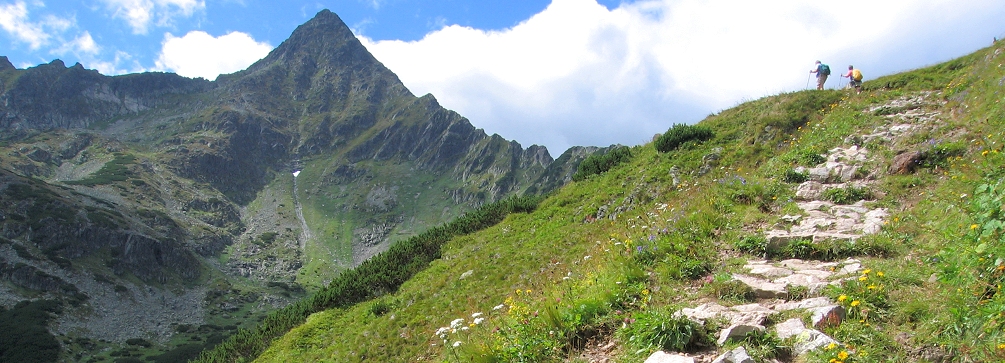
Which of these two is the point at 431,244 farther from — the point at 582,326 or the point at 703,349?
the point at 703,349

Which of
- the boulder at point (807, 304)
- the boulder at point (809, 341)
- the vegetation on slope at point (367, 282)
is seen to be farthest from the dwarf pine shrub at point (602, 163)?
the boulder at point (809, 341)

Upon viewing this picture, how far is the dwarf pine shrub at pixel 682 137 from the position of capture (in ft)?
77.0

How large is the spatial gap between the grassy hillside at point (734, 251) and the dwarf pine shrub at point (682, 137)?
3.9 inches

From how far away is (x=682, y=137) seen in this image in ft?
77.7

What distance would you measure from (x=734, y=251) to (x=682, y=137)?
15.4 m

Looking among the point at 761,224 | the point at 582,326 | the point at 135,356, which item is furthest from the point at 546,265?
the point at 135,356

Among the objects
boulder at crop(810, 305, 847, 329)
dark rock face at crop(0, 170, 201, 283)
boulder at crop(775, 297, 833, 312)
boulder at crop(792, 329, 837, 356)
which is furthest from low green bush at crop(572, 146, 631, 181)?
dark rock face at crop(0, 170, 201, 283)

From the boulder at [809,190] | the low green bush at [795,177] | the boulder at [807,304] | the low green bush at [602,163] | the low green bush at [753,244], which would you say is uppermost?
the low green bush at [602,163]

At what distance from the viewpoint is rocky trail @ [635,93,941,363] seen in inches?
233

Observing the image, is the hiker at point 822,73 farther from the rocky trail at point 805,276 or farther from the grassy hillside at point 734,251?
the rocky trail at point 805,276

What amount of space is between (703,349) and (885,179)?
9693mm

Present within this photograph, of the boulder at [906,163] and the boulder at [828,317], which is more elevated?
the boulder at [906,163]

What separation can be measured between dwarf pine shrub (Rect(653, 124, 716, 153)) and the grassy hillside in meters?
0.10

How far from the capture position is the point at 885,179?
12.2 metres
